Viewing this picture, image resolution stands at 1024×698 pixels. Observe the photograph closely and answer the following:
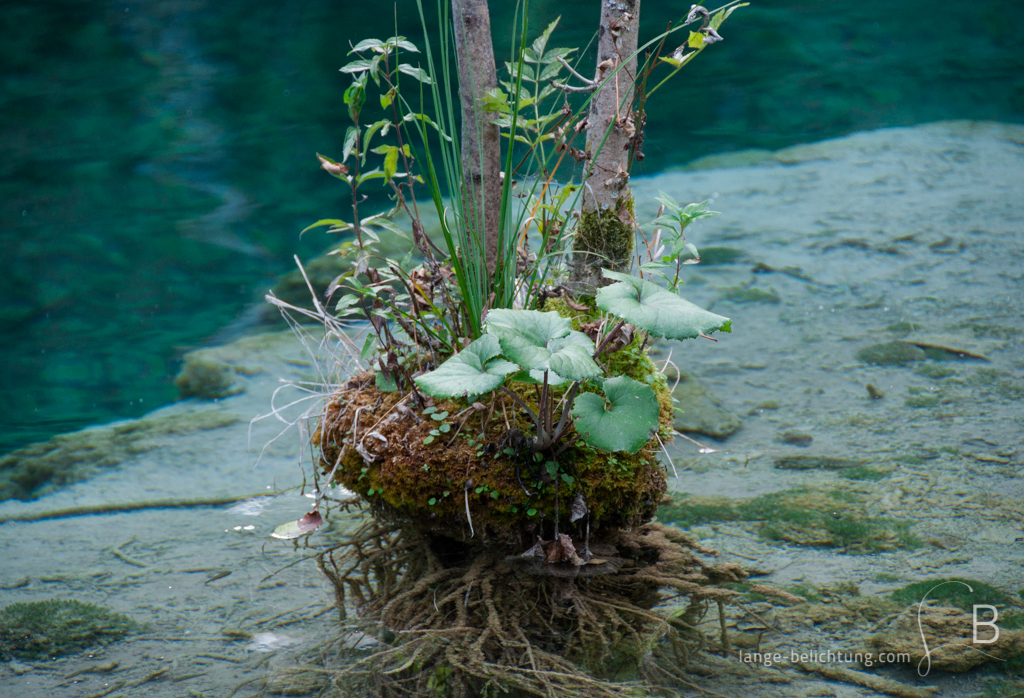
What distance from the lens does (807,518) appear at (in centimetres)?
180

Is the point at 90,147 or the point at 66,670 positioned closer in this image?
the point at 66,670

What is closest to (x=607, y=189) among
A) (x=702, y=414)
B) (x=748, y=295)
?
(x=702, y=414)

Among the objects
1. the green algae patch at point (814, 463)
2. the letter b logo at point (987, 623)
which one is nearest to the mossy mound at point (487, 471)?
the letter b logo at point (987, 623)

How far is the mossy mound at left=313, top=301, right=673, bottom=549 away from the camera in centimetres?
134

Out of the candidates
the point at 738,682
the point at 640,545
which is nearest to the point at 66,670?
the point at 640,545

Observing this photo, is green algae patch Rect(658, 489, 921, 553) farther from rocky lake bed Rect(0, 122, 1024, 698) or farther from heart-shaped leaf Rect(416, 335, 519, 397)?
heart-shaped leaf Rect(416, 335, 519, 397)

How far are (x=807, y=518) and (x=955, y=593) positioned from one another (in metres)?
0.40

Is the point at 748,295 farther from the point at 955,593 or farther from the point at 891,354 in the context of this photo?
the point at 955,593

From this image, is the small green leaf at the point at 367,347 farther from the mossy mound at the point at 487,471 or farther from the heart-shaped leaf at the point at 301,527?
the heart-shaped leaf at the point at 301,527

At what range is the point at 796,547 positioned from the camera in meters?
1.69

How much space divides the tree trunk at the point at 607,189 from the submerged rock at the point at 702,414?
0.82m

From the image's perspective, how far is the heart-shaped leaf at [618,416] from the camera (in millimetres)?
1121

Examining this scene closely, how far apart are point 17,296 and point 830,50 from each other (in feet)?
21.5

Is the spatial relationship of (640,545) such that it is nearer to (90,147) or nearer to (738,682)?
(738,682)
